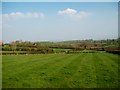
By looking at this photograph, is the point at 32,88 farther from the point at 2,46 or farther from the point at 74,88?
the point at 2,46

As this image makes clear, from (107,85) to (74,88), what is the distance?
2114 mm

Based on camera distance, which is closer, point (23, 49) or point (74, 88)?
point (74, 88)

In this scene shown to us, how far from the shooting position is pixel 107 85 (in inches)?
486

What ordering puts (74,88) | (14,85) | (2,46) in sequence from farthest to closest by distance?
(2,46) → (14,85) → (74,88)

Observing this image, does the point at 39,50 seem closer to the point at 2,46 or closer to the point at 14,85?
the point at 2,46

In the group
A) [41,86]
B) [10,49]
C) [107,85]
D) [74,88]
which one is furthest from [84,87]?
[10,49]

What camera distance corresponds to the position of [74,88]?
11.4 m

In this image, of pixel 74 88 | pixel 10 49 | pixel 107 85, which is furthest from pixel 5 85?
pixel 10 49

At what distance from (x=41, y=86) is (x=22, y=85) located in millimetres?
1124

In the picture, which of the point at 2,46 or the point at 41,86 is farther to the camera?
the point at 2,46

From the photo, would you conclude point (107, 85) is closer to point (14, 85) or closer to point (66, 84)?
point (66, 84)

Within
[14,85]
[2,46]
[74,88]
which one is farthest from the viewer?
[2,46]

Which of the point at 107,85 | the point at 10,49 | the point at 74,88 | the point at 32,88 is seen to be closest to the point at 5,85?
the point at 32,88

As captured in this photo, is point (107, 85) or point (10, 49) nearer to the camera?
point (107, 85)
